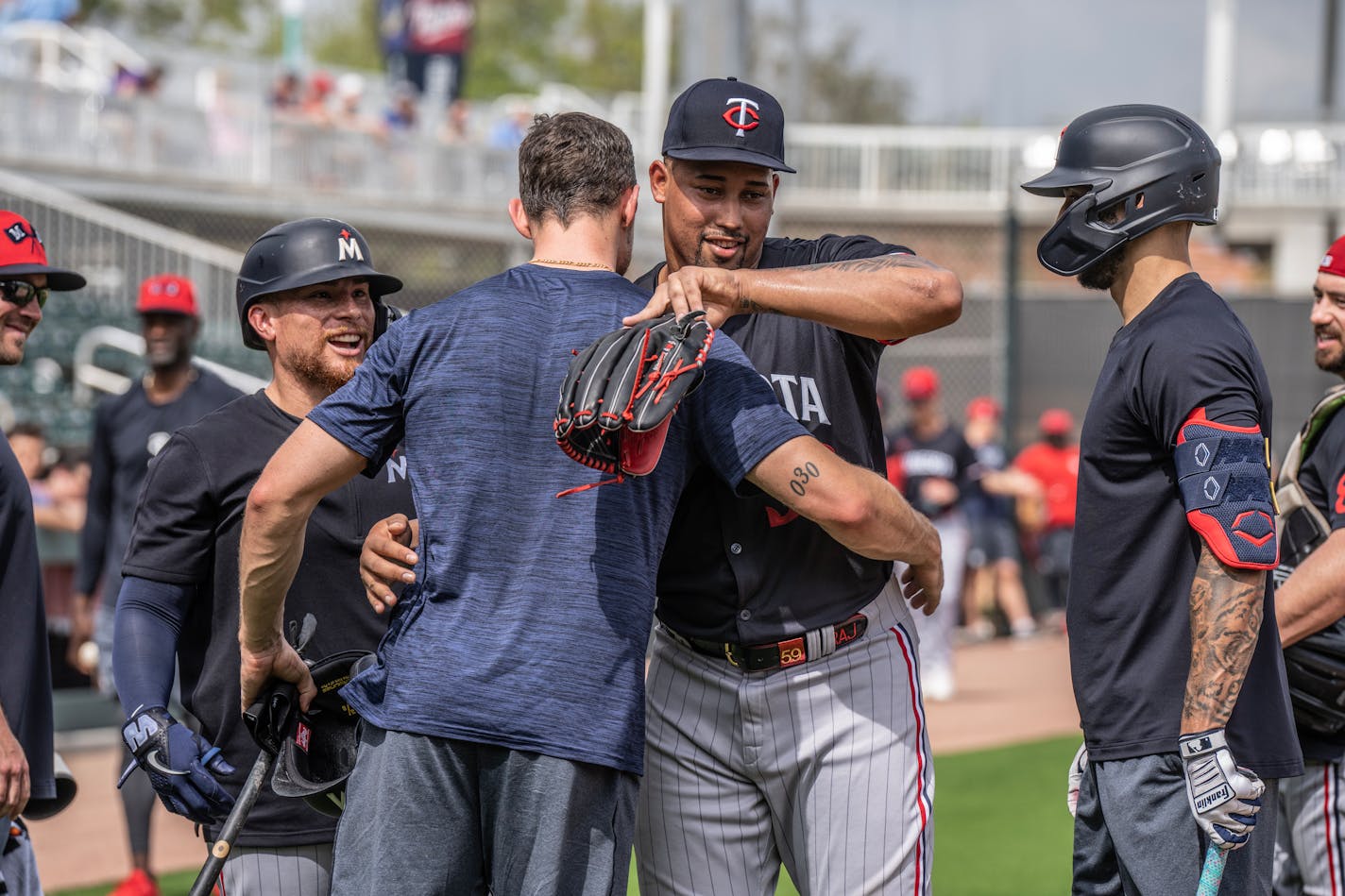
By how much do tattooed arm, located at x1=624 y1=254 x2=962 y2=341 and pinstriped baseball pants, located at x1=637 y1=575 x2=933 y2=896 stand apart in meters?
0.78

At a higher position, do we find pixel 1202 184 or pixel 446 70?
pixel 446 70

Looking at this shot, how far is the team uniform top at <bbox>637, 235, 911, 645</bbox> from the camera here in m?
3.47

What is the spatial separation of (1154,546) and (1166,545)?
0.03 m

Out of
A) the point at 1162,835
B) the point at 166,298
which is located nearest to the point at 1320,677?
the point at 1162,835

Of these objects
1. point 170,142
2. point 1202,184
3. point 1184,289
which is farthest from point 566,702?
point 170,142

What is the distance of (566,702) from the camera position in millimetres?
2922

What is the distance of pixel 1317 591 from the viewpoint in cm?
389

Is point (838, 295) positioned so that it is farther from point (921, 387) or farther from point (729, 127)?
point (921, 387)

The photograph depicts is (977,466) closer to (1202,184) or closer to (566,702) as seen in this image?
(1202,184)

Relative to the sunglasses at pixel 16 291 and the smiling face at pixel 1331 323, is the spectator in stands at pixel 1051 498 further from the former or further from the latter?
the sunglasses at pixel 16 291

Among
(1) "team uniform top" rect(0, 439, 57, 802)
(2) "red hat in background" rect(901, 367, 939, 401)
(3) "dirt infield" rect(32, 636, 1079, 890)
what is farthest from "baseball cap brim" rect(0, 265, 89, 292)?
(2) "red hat in background" rect(901, 367, 939, 401)

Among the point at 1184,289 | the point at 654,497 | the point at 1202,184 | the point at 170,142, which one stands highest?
the point at 170,142

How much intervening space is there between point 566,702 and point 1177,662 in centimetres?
139

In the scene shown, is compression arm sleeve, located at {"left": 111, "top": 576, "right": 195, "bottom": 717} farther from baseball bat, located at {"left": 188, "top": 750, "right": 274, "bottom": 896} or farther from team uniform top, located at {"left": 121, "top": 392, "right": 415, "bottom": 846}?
baseball bat, located at {"left": 188, "top": 750, "right": 274, "bottom": 896}
